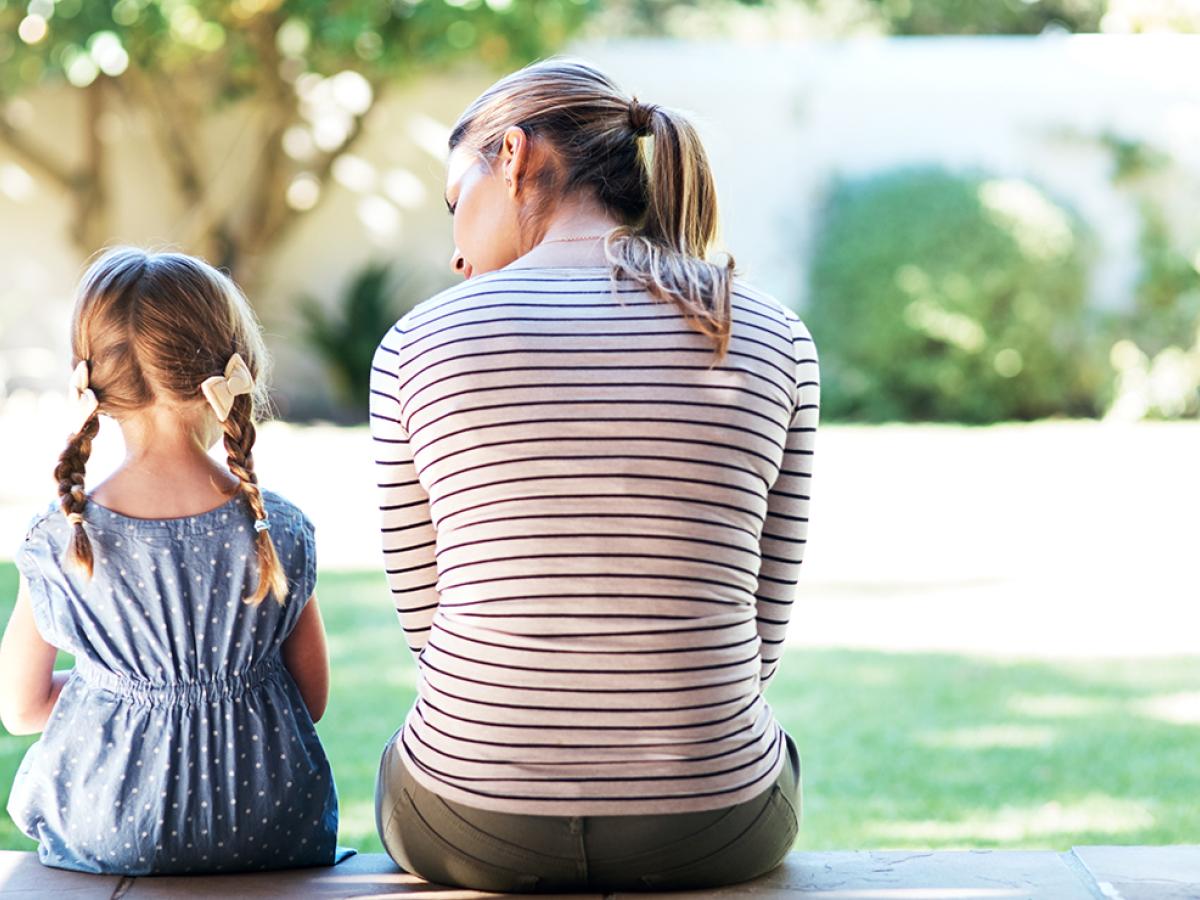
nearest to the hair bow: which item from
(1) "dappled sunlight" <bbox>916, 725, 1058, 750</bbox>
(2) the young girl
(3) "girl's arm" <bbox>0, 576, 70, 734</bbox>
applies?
(2) the young girl

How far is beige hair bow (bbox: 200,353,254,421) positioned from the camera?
211 centimetres

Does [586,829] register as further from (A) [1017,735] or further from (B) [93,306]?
(A) [1017,735]

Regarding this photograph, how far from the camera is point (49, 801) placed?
7.02 ft

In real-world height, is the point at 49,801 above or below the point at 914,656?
above

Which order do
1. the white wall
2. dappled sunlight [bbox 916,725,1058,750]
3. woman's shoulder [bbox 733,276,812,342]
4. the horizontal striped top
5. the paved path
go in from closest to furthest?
the horizontal striped top, woman's shoulder [bbox 733,276,812,342], dappled sunlight [bbox 916,725,1058,750], the paved path, the white wall

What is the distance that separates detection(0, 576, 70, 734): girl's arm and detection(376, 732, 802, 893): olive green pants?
0.49 meters

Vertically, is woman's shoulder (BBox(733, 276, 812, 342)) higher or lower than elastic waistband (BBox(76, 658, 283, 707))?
higher

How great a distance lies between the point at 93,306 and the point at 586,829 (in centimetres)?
93

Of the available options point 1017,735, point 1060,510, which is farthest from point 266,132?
point 1017,735

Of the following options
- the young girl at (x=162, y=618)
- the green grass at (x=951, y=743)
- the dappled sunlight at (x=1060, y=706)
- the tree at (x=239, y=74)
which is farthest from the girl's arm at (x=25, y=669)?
the tree at (x=239, y=74)

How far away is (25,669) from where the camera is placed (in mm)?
2143

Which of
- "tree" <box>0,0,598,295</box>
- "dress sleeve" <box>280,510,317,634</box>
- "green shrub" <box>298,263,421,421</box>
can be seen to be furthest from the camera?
"green shrub" <box>298,263,421,421</box>

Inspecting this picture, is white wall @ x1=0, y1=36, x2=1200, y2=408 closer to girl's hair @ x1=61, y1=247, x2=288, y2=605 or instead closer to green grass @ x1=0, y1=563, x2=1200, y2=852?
green grass @ x1=0, y1=563, x2=1200, y2=852

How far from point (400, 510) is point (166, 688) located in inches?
16.4
